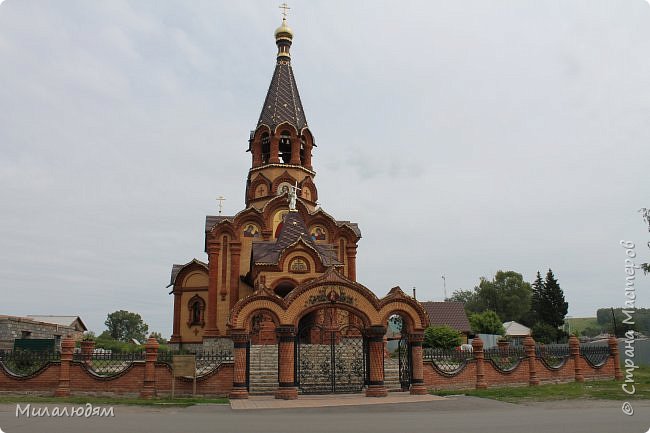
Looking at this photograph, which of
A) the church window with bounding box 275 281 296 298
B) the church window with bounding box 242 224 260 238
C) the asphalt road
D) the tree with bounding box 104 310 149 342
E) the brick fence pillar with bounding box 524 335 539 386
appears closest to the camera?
the asphalt road

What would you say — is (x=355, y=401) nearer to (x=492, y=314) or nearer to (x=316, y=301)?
(x=316, y=301)

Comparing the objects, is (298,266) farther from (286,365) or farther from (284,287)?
(286,365)

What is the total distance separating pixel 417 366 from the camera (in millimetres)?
17219

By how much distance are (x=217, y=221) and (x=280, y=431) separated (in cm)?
2188

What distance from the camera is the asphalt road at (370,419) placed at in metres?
9.72

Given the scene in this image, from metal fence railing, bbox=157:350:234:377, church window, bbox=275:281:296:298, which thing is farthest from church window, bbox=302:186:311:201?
metal fence railing, bbox=157:350:234:377

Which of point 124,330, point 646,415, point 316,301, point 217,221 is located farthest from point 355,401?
point 124,330

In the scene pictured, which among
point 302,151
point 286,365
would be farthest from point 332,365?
point 302,151

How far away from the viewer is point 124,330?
93.1 m

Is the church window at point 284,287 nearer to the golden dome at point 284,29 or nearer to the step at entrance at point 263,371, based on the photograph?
the step at entrance at point 263,371

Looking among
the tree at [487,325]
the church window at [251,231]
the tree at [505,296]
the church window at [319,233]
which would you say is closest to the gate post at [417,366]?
the church window at [319,233]

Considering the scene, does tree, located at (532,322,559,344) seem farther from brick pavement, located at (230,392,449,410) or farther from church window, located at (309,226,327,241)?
brick pavement, located at (230,392,449,410)

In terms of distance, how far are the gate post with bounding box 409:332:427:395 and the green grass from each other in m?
5.70

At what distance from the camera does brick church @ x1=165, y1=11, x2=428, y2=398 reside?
54.3 ft
